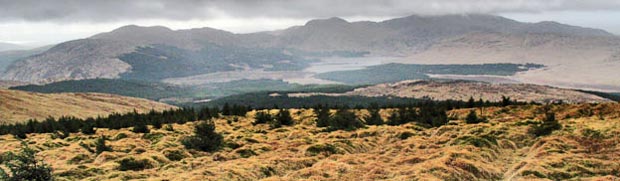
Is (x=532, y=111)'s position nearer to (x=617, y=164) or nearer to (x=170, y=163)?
(x=617, y=164)

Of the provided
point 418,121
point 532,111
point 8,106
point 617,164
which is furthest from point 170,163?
point 8,106

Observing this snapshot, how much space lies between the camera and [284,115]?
305ft

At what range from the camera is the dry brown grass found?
3547 centimetres

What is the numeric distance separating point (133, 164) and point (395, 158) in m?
23.2

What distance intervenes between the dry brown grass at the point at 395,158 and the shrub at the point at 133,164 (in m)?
0.79

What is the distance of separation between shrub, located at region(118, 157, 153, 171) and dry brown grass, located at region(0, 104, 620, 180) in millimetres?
788

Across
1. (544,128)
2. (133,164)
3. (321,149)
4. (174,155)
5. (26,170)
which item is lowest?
(174,155)

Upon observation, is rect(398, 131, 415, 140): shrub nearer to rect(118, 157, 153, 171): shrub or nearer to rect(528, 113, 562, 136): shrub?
rect(528, 113, 562, 136): shrub

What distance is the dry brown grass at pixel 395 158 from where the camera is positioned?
3547 cm

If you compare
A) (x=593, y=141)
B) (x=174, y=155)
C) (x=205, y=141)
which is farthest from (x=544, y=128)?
(x=174, y=155)

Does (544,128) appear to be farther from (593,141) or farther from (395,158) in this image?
(395,158)

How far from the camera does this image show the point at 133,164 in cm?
4384

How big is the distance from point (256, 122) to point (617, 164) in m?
67.1

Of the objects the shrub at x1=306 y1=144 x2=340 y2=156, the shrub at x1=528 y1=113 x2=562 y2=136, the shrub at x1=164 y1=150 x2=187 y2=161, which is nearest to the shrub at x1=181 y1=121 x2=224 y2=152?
the shrub at x1=164 y1=150 x2=187 y2=161
